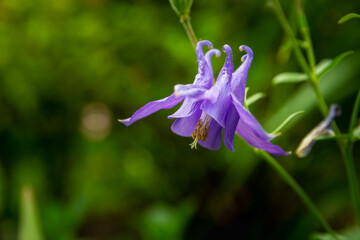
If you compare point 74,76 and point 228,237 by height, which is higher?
point 74,76

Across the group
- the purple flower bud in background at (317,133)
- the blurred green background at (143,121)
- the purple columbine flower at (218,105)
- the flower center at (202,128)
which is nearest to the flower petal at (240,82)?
the purple columbine flower at (218,105)

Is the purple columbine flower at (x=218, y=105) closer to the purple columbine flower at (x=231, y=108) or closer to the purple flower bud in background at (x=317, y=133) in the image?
the purple columbine flower at (x=231, y=108)

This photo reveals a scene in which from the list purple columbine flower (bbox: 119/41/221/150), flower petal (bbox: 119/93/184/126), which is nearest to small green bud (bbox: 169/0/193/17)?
purple columbine flower (bbox: 119/41/221/150)

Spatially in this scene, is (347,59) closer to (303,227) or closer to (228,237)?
(303,227)

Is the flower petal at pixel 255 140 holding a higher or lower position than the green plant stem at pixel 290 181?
higher

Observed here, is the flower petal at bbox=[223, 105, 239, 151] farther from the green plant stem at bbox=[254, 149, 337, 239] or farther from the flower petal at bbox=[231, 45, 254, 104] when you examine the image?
the green plant stem at bbox=[254, 149, 337, 239]

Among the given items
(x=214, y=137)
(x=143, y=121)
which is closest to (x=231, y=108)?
(x=214, y=137)

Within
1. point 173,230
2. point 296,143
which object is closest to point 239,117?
point 173,230
